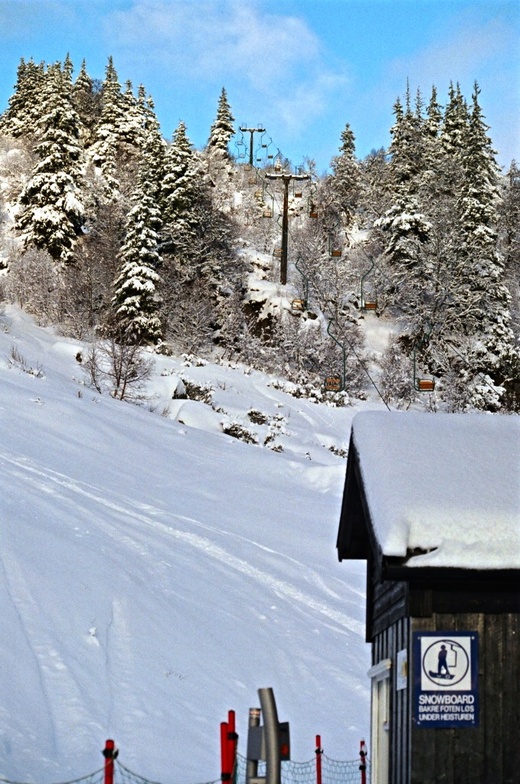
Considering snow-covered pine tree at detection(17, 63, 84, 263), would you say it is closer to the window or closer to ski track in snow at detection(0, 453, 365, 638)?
ski track in snow at detection(0, 453, 365, 638)

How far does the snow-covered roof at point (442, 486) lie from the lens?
639cm

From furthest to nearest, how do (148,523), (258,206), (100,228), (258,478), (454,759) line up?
(258,206) < (100,228) < (258,478) < (148,523) < (454,759)

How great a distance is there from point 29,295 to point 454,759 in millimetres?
38352

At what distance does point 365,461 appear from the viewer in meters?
7.62

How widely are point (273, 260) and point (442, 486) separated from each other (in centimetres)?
4785

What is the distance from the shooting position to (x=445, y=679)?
6.52 metres

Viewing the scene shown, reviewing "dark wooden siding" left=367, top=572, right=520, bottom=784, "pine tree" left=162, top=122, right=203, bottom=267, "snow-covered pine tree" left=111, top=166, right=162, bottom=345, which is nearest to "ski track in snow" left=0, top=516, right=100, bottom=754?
"dark wooden siding" left=367, top=572, right=520, bottom=784

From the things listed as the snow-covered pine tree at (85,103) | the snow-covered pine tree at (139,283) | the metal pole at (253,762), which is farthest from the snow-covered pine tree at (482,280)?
the metal pole at (253,762)

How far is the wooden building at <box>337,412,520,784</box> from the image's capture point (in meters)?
6.39

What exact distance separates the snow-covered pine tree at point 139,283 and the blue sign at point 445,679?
114 ft

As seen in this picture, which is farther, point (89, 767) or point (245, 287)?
point (245, 287)

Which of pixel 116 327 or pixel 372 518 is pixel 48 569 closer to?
pixel 372 518

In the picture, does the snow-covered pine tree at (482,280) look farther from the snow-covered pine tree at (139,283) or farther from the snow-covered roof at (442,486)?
the snow-covered roof at (442,486)

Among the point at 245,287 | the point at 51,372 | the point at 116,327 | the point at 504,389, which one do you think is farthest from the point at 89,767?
the point at 245,287
